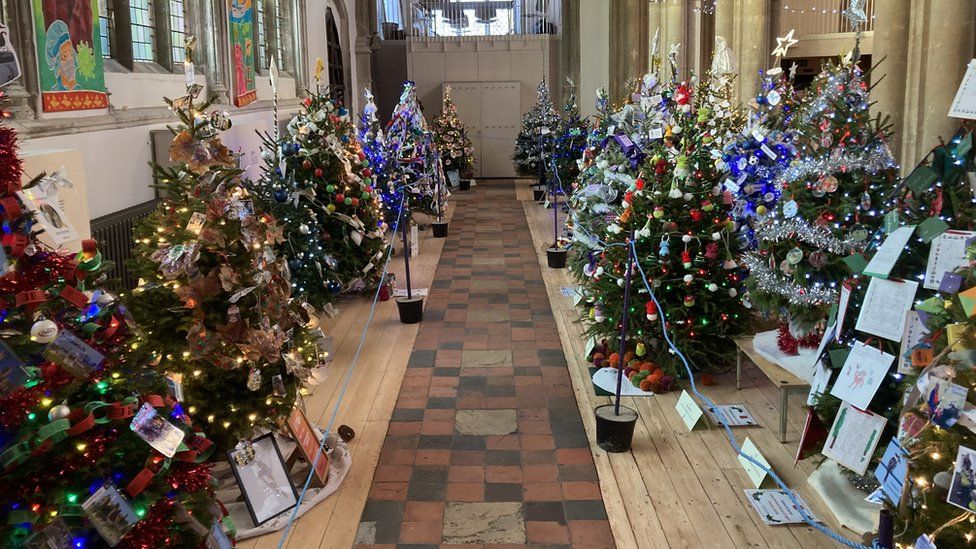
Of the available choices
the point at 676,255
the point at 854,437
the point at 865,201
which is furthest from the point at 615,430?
the point at 865,201

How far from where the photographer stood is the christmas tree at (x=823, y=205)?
16.4ft

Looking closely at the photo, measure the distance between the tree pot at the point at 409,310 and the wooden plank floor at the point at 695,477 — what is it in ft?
7.82

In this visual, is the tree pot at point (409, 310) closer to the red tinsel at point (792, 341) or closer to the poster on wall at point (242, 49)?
the red tinsel at point (792, 341)

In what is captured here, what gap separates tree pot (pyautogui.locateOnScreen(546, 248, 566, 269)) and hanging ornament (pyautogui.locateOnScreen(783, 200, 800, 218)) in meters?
6.05

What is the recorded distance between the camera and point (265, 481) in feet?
15.4

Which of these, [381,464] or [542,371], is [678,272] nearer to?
[542,371]

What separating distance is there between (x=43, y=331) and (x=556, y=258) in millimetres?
9053

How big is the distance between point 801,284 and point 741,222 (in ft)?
5.01

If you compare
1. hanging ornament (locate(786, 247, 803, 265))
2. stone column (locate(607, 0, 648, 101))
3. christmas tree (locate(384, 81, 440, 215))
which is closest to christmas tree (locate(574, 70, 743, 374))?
hanging ornament (locate(786, 247, 803, 265))

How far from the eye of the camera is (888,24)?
21.4 ft

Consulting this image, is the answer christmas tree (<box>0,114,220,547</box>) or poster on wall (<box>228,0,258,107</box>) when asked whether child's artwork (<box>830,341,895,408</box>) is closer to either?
christmas tree (<box>0,114,220,547</box>)

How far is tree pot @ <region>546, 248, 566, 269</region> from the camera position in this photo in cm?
1132

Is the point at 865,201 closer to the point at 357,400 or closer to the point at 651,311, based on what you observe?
the point at 651,311

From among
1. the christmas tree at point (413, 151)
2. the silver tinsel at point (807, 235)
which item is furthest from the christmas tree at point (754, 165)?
the christmas tree at point (413, 151)
